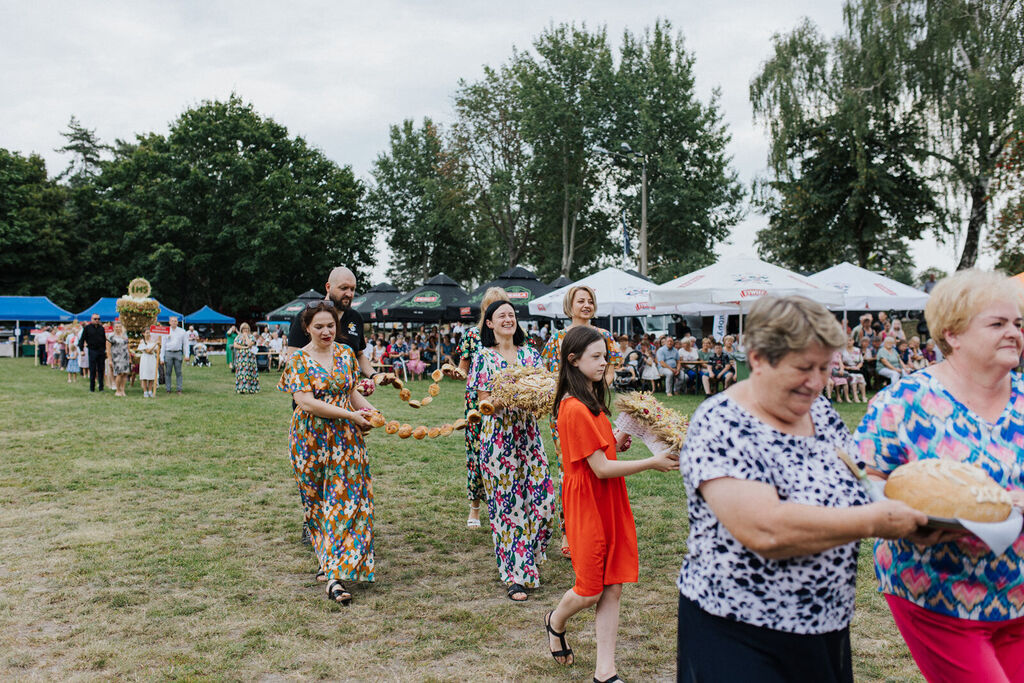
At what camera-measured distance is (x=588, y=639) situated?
13.8 feet

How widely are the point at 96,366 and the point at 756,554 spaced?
20.3m

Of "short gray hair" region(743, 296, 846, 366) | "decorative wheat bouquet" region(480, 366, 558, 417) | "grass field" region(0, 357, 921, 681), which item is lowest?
"grass field" region(0, 357, 921, 681)

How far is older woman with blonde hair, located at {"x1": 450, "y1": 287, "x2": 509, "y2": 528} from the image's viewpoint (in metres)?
5.61

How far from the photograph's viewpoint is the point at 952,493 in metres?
1.90

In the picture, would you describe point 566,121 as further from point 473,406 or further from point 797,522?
point 797,522

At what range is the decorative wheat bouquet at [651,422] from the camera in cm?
337

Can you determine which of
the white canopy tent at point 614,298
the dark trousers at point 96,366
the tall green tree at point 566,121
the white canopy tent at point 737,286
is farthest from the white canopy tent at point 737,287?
the tall green tree at point 566,121

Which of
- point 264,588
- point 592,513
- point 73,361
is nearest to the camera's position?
point 592,513

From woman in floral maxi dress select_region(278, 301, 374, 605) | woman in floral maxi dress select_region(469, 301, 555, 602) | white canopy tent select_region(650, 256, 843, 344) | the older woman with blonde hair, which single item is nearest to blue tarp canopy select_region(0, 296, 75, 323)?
white canopy tent select_region(650, 256, 843, 344)

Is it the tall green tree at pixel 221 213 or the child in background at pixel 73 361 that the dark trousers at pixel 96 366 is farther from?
the tall green tree at pixel 221 213

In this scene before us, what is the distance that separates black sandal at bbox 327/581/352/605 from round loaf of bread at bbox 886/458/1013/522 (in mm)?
3705

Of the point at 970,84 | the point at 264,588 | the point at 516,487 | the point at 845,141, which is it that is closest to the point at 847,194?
the point at 845,141

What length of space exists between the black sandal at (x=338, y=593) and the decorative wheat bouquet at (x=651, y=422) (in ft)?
7.72

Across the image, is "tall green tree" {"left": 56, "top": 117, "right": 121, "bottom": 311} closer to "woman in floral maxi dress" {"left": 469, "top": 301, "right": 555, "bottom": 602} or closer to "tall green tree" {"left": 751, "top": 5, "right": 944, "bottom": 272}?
"tall green tree" {"left": 751, "top": 5, "right": 944, "bottom": 272}
